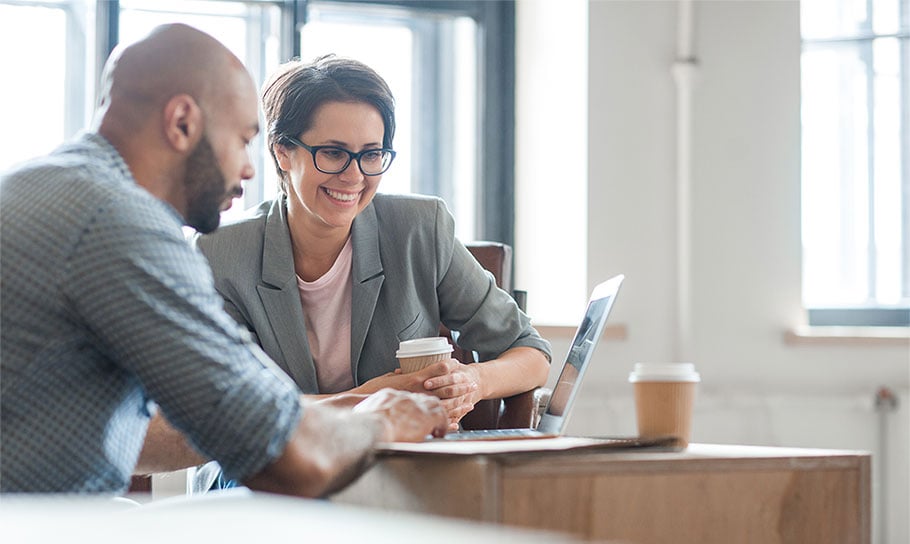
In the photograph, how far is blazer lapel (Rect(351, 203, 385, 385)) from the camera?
2018mm

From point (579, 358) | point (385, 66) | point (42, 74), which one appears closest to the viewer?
point (579, 358)

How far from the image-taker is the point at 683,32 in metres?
3.31

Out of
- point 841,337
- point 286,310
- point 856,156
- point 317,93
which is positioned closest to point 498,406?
point 286,310

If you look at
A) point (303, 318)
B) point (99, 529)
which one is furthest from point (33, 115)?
point (99, 529)

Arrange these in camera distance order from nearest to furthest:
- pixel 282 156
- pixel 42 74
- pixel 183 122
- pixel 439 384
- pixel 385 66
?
pixel 183 122
pixel 439 384
pixel 282 156
pixel 42 74
pixel 385 66

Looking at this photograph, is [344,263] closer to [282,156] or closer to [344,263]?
[344,263]

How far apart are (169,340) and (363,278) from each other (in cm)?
91

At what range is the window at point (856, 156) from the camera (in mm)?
3570

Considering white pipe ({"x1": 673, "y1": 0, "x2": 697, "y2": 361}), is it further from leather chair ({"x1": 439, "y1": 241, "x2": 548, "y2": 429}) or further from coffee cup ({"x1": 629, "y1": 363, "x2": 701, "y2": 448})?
coffee cup ({"x1": 629, "y1": 363, "x2": 701, "y2": 448})

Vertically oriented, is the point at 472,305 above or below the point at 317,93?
below

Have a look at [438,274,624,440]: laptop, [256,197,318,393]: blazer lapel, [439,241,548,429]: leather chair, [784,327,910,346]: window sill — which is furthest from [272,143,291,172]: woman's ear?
[784,327,910,346]: window sill

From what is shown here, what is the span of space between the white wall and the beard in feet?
6.46

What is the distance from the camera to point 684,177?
3.30 metres

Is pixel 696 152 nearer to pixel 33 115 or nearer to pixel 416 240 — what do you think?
pixel 416 240
